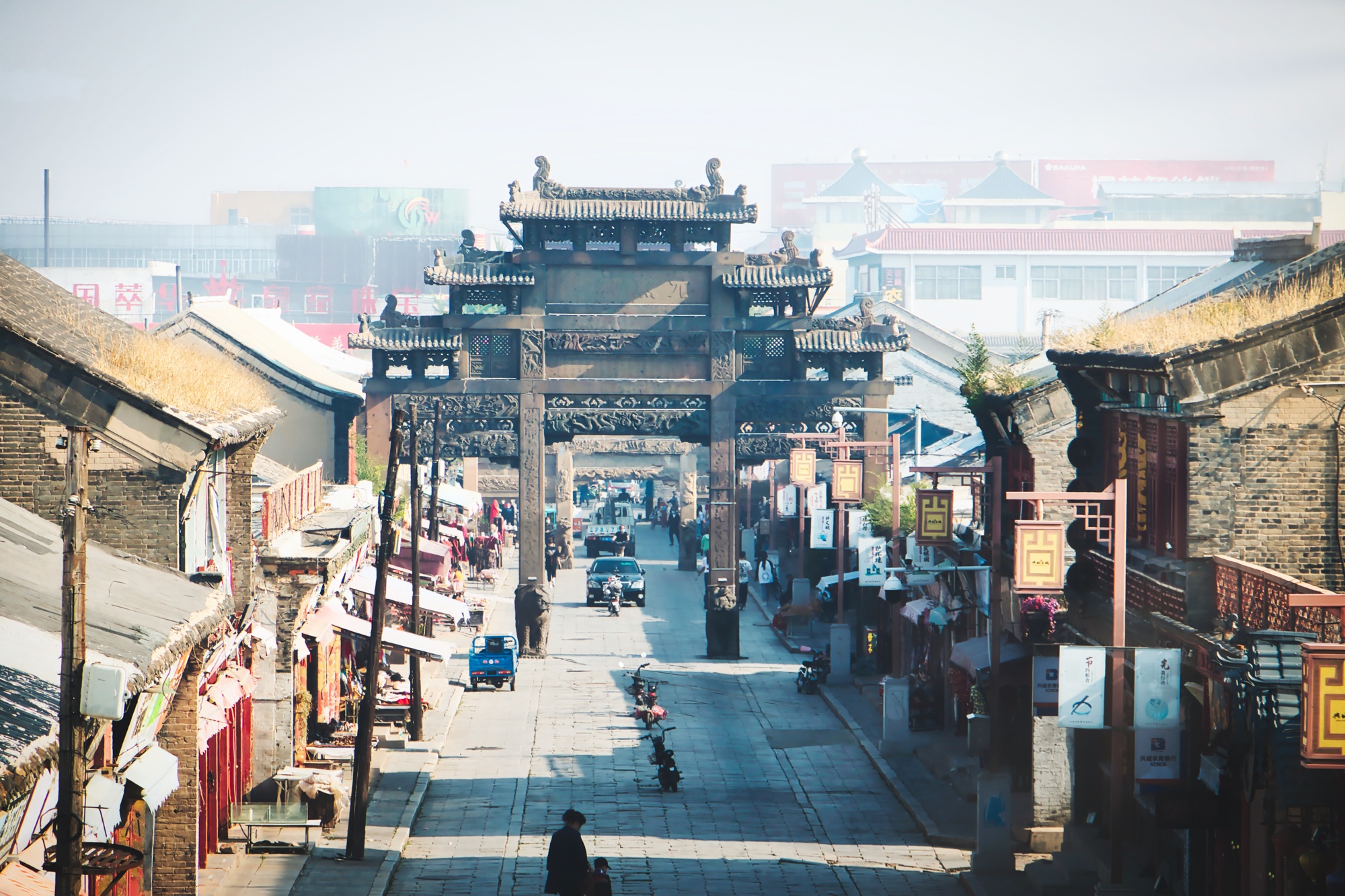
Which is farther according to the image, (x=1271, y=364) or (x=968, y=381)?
(x=968, y=381)

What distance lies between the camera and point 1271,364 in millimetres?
19469

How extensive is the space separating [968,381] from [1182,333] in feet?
29.9

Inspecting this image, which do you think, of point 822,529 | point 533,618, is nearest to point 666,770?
point 822,529

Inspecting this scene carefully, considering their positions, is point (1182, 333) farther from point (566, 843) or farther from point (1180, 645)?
point (566, 843)

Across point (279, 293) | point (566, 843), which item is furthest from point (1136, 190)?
point (566, 843)

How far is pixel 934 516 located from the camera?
30734mm

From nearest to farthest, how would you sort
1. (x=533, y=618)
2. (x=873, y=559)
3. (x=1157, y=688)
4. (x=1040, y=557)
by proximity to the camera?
(x=1157, y=688) → (x=1040, y=557) → (x=873, y=559) → (x=533, y=618)

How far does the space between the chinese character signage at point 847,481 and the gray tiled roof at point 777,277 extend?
6.96 m

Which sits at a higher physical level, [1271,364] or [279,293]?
[279,293]

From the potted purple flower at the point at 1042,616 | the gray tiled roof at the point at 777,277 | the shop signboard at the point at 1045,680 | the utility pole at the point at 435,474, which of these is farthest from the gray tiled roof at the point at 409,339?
the shop signboard at the point at 1045,680

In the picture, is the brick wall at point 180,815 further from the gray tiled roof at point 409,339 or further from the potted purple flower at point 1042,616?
the gray tiled roof at point 409,339

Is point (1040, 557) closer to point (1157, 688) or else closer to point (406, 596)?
point (1157, 688)

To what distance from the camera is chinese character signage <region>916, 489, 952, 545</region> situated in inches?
1203

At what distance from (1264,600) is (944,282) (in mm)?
97106
